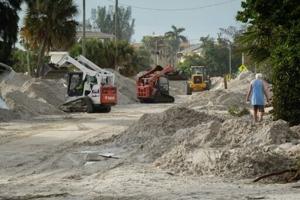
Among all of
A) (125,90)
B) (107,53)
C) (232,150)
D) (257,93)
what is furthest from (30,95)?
(107,53)

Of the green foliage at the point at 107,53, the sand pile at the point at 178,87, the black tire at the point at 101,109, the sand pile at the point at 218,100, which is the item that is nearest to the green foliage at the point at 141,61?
the green foliage at the point at 107,53

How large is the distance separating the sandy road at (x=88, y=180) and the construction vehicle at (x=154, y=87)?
96.4 ft

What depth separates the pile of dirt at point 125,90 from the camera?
54.6 m

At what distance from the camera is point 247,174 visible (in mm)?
12617

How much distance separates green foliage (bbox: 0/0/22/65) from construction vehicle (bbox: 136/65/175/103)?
14.1 m

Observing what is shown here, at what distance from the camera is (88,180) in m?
12.9

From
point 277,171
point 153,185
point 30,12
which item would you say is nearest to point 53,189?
point 153,185

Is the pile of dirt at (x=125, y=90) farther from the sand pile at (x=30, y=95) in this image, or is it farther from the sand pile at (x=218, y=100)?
the sand pile at (x=218, y=100)

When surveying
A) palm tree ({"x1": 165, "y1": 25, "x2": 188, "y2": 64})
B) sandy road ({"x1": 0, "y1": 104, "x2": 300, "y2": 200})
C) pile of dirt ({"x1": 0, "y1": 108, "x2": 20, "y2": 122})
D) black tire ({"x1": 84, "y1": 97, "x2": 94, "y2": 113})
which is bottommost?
sandy road ({"x1": 0, "y1": 104, "x2": 300, "y2": 200})

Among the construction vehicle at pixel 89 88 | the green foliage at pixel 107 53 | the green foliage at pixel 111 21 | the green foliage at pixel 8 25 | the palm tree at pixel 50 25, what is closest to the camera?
the construction vehicle at pixel 89 88

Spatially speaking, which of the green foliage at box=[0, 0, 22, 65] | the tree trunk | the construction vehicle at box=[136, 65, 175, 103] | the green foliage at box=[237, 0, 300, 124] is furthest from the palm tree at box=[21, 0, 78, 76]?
the green foliage at box=[237, 0, 300, 124]

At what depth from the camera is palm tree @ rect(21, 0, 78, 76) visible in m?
53.7

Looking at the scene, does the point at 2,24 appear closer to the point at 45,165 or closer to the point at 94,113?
the point at 94,113

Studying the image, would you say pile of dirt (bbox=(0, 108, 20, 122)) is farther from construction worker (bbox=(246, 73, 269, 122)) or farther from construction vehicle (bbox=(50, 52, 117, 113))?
construction worker (bbox=(246, 73, 269, 122))
